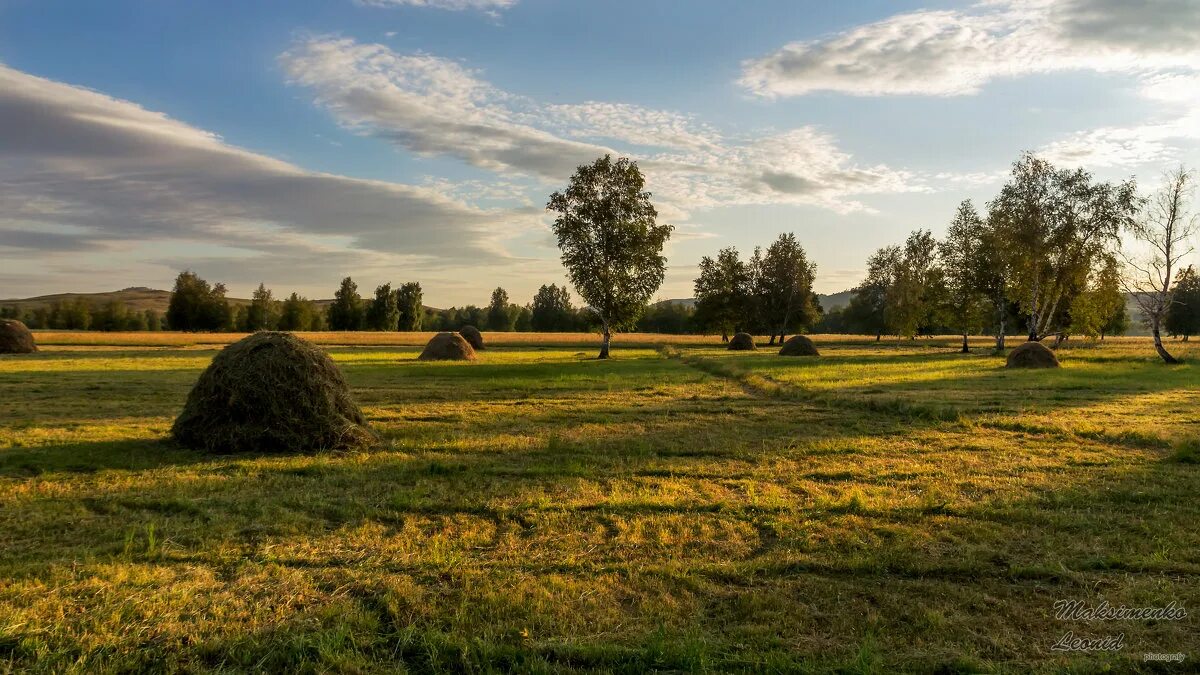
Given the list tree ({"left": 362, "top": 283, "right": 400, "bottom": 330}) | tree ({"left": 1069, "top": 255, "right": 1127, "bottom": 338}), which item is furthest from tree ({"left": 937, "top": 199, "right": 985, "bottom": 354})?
tree ({"left": 362, "top": 283, "right": 400, "bottom": 330})

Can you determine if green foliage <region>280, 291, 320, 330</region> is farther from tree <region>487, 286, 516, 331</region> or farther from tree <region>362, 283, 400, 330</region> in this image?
tree <region>487, 286, 516, 331</region>

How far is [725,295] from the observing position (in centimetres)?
8100

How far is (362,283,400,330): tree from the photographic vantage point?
122375mm

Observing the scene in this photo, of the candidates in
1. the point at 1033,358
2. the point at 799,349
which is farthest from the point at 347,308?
the point at 1033,358

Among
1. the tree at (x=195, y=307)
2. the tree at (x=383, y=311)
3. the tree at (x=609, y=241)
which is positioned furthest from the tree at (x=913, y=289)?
the tree at (x=195, y=307)

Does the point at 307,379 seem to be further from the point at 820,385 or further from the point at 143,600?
the point at 820,385

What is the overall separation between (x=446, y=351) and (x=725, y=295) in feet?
154

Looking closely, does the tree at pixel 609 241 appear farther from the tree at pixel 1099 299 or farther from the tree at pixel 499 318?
the tree at pixel 499 318

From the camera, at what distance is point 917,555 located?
670cm

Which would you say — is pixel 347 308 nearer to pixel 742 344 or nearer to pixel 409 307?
pixel 409 307

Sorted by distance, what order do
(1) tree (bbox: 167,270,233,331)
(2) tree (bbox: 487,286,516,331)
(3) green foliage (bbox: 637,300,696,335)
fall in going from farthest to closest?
(2) tree (bbox: 487,286,516,331) < (3) green foliage (bbox: 637,300,696,335) < (1) tree (bbox: 167,270,233,331)

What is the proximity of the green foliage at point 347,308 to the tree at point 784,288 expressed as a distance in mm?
81823

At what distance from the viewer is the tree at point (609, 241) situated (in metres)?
46.3

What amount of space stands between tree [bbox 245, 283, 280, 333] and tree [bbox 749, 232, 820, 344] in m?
86.6
